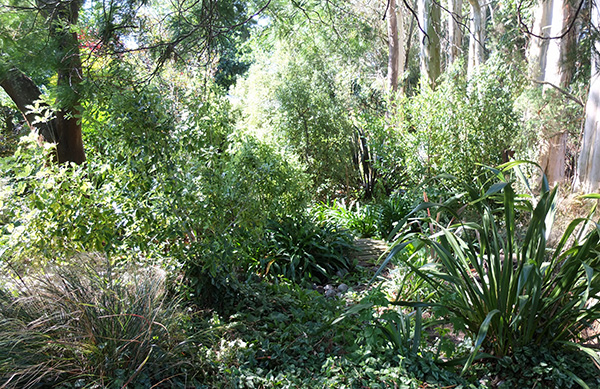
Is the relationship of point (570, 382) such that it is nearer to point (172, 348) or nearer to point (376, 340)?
point (376, 340)

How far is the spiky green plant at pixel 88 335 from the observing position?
2379mm

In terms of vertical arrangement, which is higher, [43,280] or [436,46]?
[436,46]

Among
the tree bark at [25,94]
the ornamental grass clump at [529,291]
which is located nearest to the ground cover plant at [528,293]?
the ornamental grass clump at [529,291]

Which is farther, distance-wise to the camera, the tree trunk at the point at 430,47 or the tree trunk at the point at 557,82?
the tree trunk at the point at 430,47

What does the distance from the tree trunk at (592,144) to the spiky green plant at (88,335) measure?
3814 millimetres

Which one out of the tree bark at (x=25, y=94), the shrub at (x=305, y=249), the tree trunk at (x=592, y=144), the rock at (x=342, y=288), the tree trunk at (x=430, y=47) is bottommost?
the rock at (x=342, y=288)

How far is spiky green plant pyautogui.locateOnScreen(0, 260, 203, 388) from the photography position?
2379mm

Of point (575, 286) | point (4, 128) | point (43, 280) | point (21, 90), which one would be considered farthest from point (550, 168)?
point (4, 128)

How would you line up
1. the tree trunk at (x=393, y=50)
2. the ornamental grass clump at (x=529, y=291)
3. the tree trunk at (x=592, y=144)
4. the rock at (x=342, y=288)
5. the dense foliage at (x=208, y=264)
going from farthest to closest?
the tree trunk at (x=393, y=50) → the rock at (x=342, y=288) → the tree trunk at (x=592, y=144) → the ornamental grass clump at (x=529, y=291) → the dense foliage at (x=208, y=264)

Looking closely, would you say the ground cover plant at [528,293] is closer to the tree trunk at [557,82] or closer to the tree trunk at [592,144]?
the tree trunk at [592,144]

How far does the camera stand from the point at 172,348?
2.78m

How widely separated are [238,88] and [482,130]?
277 inches

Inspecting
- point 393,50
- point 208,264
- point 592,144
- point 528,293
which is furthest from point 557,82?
point 208,264

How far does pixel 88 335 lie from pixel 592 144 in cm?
446
